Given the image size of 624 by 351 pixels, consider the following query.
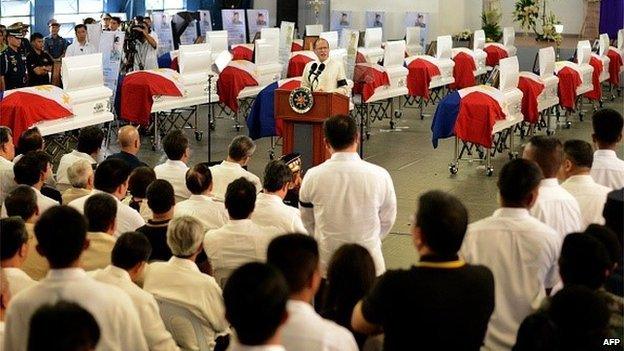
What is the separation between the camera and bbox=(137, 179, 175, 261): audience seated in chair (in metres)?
5.20

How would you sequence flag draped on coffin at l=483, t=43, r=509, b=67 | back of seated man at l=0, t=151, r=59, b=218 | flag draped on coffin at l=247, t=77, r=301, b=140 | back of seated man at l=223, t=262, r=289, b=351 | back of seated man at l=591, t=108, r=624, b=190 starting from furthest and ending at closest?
1. flag draped on coffin at l=483, t=43, r=509, b=67
2. flag draped on coffin at l=247, t=77, r=301, b=140
3. back of seated man at l=0, t=151, r=59, b=218
4. back of seated man at l=591, t=108, r=624, b=190
5. back of seated man at l=223, t=262, r=289, b=351

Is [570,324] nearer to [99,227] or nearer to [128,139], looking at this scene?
[99,227]

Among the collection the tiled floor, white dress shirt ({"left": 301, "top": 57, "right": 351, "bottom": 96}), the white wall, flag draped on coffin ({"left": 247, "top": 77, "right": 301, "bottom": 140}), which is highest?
the white wall

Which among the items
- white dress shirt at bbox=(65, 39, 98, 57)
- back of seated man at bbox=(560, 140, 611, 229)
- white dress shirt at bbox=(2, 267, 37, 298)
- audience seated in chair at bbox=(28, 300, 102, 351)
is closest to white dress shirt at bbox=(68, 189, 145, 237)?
white dress shirt at bbox=(2, 267, 37, 298)

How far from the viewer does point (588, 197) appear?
16.9ft

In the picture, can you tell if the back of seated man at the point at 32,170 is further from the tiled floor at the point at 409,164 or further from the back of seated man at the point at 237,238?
the tiled floor at the point at 409,164

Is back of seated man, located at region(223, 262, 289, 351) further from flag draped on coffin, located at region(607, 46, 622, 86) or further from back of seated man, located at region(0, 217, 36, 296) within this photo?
flag draped on coffin, located at region(607, 46, 622, 86)

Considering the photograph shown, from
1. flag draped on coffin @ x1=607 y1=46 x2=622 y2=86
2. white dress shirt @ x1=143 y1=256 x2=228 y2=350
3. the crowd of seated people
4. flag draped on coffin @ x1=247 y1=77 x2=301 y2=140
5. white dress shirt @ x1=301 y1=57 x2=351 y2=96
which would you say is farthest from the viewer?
flag draped on coffin @ x1=607 y1=46 x2=622 y2=86

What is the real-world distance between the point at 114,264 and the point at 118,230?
130cm

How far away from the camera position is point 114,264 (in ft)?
13.9

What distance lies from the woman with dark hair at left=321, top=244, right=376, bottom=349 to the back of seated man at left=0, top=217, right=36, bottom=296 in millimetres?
1238

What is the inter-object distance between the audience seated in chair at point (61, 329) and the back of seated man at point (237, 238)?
231 cm

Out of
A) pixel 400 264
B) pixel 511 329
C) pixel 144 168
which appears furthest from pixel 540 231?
pixel 400 264

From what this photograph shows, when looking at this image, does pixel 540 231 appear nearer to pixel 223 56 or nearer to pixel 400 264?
pixel 400 264
